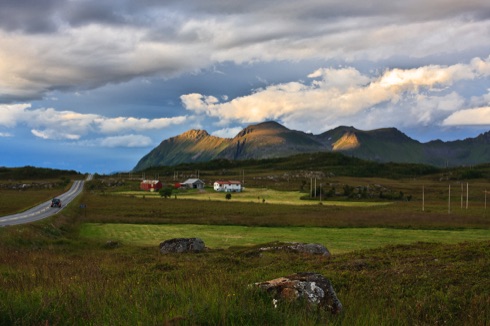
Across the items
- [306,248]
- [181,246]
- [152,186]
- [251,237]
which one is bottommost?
[251,237]

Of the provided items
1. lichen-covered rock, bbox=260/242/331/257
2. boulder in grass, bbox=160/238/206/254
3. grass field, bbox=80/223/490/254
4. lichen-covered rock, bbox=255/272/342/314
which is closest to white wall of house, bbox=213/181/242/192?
grass field, bbox=80/223/490/254

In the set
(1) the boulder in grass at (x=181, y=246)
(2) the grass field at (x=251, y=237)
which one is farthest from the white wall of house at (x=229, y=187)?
(1) the boulder in grass at (x=181, y=246)

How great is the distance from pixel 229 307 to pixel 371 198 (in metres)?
143

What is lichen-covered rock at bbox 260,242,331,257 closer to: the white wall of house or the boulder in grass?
the boulder in grass

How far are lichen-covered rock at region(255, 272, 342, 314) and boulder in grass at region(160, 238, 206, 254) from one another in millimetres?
25075

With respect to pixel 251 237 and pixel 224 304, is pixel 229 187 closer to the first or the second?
pixel 251 237

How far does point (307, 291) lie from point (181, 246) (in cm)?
2614

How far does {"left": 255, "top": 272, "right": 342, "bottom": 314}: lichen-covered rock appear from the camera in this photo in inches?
367

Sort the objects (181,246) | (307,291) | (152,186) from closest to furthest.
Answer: (307,291), (181,246), (152,186)

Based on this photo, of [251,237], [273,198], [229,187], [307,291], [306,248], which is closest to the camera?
[307,291]

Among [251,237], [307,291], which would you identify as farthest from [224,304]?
[251,237]

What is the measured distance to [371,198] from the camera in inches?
5615

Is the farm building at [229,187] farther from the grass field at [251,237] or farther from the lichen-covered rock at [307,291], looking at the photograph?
the lichen-covered rock at [307,291]

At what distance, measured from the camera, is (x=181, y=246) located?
34.6 metres
